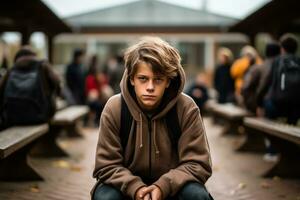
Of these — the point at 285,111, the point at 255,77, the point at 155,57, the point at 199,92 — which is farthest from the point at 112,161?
the point at 199,92

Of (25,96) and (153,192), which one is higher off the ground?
(25,96)

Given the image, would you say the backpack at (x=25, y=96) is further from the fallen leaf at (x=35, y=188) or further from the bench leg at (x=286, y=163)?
the bench leg at (x=286, y=163)

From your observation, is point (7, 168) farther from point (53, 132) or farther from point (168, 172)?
point (168, 172)

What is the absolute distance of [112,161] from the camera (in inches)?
137

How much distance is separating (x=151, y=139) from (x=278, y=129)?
132 inches

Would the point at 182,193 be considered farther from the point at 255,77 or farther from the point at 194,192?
the point at 255,77

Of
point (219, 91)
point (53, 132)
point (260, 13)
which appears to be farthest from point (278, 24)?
point (53, 132)

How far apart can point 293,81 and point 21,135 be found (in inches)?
139

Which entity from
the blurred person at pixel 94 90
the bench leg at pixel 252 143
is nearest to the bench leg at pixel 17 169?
the bench leg at pixel 252 143

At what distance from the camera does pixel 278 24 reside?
484 inches

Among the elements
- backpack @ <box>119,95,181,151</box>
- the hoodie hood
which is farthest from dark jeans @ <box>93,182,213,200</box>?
the hoodie hood

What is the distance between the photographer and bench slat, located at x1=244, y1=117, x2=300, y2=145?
19.6 ft

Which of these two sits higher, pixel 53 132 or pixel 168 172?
pixel 168 172

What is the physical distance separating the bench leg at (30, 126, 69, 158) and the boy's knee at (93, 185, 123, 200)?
544 cm
